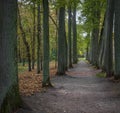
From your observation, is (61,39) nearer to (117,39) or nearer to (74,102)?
(117,39)

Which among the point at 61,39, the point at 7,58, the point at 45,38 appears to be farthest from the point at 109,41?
the point at 7,58

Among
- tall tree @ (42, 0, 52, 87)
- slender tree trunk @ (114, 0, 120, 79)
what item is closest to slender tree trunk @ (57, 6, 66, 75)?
slender tree trunk @ (114, 0, 120, 79)

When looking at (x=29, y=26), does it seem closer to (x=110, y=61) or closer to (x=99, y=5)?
(x=99, y=5)

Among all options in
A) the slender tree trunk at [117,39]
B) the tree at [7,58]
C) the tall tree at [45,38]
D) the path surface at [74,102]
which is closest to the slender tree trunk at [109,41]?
the slender tree trunk at [117,39]

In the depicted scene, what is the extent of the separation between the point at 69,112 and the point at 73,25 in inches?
1540

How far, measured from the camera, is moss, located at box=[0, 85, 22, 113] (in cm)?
816

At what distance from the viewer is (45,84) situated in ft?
49.4

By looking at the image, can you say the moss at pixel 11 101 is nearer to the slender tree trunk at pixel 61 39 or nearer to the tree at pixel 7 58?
the tree at pixel 7 58

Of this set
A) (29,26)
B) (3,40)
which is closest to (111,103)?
(3,40)

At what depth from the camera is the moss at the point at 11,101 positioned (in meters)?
8.16

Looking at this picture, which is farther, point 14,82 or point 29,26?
point 29,26

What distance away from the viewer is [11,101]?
28.0 feet

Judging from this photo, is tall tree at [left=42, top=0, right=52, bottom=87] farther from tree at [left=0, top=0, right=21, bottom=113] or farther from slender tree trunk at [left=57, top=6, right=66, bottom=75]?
slender tree trunk at [left=57, top=6, right=66, bottom=75]

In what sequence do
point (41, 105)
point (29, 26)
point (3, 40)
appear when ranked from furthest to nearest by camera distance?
point (29, 26), point (41, 105), point (3, 40)
